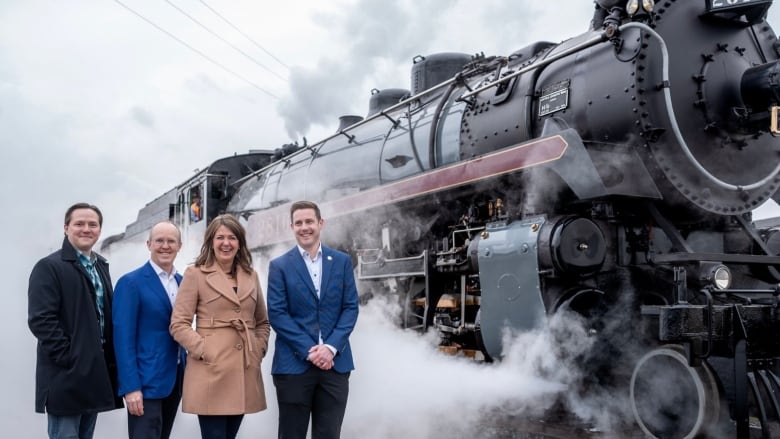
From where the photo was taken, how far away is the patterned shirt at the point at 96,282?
9.07 ft

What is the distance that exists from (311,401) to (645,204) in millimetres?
2175

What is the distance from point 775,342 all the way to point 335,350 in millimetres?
2096

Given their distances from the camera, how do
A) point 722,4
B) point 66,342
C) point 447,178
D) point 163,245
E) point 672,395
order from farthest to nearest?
point 447,178
point 722,4
point 672,395
point 163,245
point 66,342

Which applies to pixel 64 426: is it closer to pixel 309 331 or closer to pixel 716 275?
pixel 309 331

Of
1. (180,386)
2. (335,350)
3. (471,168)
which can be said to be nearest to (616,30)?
(471,168)

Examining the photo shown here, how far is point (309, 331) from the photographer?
9.33 feet

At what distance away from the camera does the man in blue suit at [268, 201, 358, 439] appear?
9.21 feet

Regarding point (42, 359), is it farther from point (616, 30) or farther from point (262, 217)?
point (262, 217)

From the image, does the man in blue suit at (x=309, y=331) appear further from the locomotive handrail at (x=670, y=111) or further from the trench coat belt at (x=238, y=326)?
the locomotive handrail at (x=670, y=111)

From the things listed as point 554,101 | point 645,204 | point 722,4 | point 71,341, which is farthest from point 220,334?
point 722,4

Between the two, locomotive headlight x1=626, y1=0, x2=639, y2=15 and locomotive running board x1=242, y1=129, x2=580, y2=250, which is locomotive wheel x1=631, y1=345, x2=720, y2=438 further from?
locomotive headlight x1=626, y1=0, x2=639, y2=15

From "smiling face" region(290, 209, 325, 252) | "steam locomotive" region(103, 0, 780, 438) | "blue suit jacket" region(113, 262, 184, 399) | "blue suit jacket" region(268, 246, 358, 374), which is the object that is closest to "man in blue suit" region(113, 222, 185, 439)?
"blue suit jacket" region(113, 262, 184, 399)

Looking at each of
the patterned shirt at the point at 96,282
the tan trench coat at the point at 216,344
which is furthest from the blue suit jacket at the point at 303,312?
the patterned shirt at the point at 96,282

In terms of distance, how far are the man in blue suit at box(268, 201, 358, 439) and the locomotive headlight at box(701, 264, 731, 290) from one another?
1.88 metres
